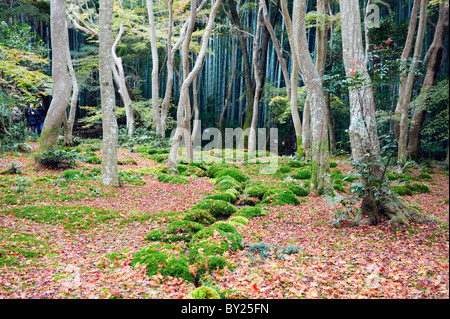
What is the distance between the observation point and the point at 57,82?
8.00 metres

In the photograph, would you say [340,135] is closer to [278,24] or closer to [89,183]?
[278,24]

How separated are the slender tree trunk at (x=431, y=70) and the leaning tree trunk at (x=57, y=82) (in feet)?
33.6

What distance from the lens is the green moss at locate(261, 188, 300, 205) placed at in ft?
20.2

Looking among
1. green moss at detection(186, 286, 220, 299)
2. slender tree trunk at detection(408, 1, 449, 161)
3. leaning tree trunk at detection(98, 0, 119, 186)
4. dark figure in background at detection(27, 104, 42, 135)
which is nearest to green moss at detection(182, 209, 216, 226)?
green moss at detection(186, 286, 220, 299)

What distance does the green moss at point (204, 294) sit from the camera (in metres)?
2.71

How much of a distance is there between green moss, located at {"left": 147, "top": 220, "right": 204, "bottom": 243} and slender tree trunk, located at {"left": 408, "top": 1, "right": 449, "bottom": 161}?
27.0 feet

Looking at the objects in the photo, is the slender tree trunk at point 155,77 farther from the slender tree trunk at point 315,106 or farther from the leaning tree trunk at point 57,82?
the slender tree trunk at point 315,106

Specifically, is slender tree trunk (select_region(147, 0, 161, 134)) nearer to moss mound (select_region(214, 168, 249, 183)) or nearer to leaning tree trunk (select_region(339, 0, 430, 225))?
moss mound (select_region(214, 168, 249, 183))

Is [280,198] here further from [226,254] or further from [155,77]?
[155,77]

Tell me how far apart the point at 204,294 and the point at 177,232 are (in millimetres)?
1667

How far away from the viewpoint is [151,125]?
624 inches

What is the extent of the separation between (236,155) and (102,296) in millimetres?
10044

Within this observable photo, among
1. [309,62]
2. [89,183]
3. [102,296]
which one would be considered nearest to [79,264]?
[102,296]

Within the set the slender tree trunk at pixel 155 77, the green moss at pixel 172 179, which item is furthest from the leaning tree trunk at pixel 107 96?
the slender tree trunk at pixel 155 77
